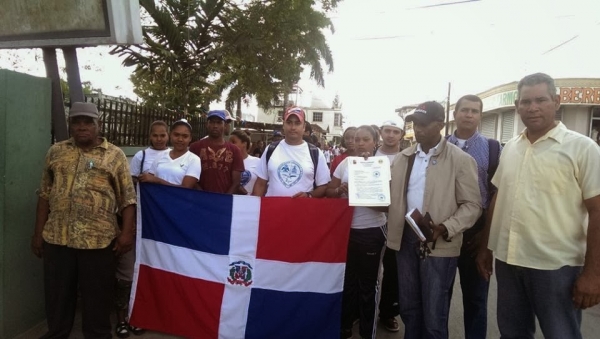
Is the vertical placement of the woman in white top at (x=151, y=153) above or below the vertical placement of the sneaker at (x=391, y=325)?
above

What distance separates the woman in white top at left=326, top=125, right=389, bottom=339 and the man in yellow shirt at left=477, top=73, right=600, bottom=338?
40.9 inches

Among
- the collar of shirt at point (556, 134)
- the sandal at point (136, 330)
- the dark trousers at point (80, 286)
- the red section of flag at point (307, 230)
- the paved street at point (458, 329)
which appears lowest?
the paved street at point (458, 329)

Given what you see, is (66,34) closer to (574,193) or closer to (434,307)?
(434,307)

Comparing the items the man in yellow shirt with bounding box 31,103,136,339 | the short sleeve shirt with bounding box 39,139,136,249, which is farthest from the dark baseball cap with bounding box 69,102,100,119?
the short sleeve shirt with bounding box 39,139,136,249

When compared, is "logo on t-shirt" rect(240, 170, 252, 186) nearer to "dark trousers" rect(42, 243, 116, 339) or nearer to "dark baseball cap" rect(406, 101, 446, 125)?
"dark trousers" rect(42, 243, 116, 339)

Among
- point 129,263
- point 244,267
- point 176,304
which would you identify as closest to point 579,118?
point 244,267

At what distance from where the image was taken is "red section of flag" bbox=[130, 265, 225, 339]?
10.8 ft

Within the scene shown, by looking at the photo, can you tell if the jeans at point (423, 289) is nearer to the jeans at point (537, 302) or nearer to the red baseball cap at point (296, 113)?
the jeans at point (537, 302)

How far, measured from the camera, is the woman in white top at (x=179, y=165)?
366 cm

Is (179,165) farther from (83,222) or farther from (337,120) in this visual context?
(337,120)

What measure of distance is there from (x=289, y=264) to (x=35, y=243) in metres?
2.01

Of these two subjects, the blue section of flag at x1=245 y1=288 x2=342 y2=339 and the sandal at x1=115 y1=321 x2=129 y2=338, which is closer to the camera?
the blue section of flag at x1=245 y1=288 x2=342 y2=339

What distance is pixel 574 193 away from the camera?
2.21m

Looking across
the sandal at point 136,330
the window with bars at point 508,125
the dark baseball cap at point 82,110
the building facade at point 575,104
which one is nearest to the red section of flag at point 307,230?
the sandal at point 136,330
